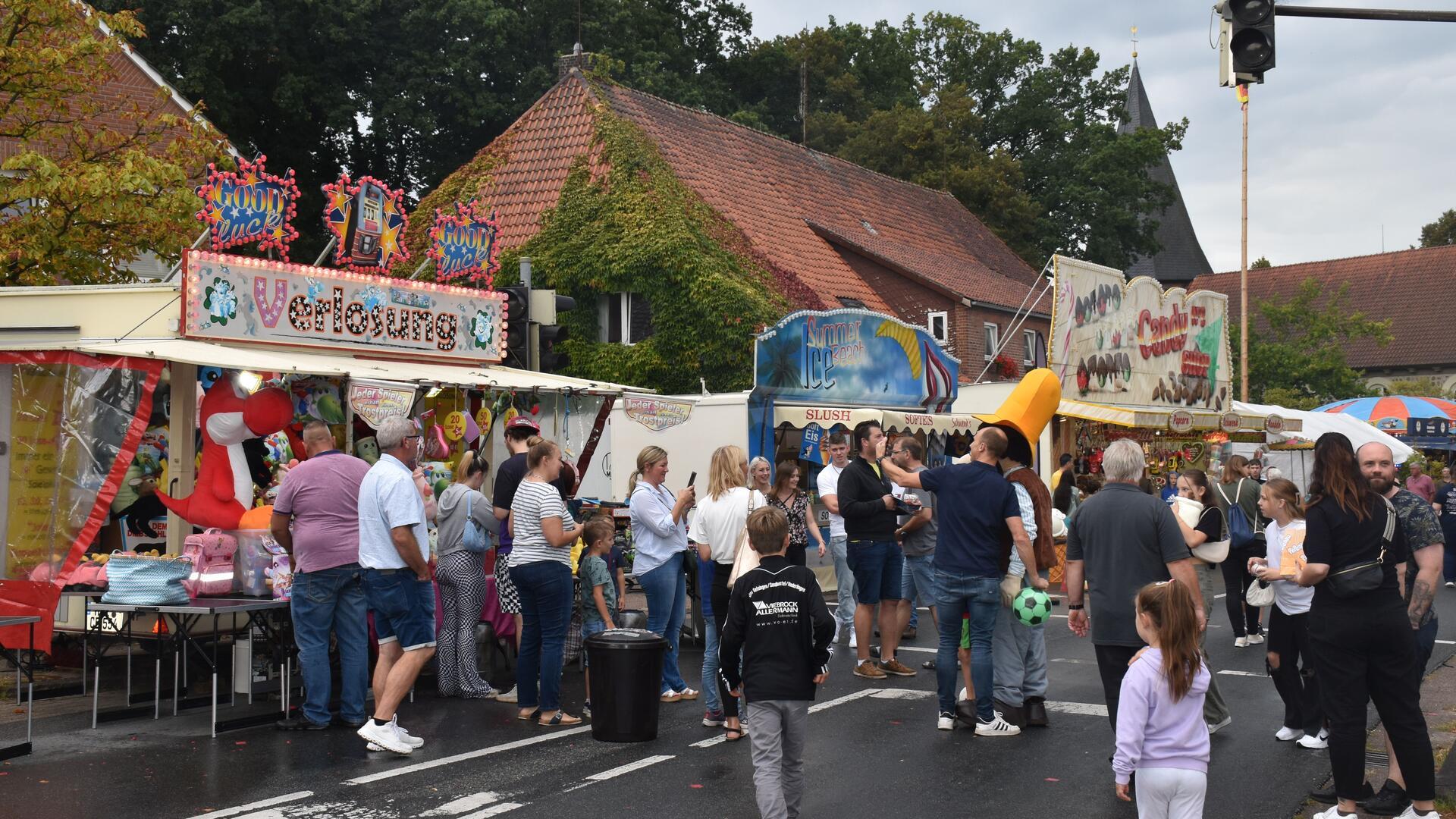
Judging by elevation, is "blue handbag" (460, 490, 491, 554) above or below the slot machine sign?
below

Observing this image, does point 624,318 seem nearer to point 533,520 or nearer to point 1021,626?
point 533,520

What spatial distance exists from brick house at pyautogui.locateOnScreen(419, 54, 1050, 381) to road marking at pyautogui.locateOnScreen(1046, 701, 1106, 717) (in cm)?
1566

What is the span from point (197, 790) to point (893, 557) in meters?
5.56

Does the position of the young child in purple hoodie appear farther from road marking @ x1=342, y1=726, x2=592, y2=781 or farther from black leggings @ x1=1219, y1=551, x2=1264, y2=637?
black leggings @ x1=1219, y1=551, x2=1264, y2=637

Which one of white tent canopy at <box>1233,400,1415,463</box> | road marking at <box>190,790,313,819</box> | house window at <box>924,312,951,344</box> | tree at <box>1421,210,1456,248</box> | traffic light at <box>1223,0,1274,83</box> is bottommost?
road marking at <box>190,790,313,819</box>

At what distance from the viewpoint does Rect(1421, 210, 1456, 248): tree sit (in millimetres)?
76062

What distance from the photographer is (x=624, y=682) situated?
823 centimetres

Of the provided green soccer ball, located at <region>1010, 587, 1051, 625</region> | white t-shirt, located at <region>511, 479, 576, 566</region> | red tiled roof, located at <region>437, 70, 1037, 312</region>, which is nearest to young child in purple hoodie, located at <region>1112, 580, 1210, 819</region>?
green soccer ball, located at <region>1010, 587, 1051, 625</region>

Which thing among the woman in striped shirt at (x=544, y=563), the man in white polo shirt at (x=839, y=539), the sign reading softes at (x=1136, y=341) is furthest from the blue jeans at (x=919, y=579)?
the sign reading softes at (x=1136, y=341)

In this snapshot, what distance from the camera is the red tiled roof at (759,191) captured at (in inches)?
1028

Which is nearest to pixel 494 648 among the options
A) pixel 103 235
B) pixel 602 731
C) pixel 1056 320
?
pixel 602 731

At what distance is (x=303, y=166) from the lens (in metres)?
36.0

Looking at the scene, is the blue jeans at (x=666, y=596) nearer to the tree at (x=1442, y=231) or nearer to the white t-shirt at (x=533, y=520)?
the white t-shirt at (x=533, y=520)

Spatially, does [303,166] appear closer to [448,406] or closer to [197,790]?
[448,406]
